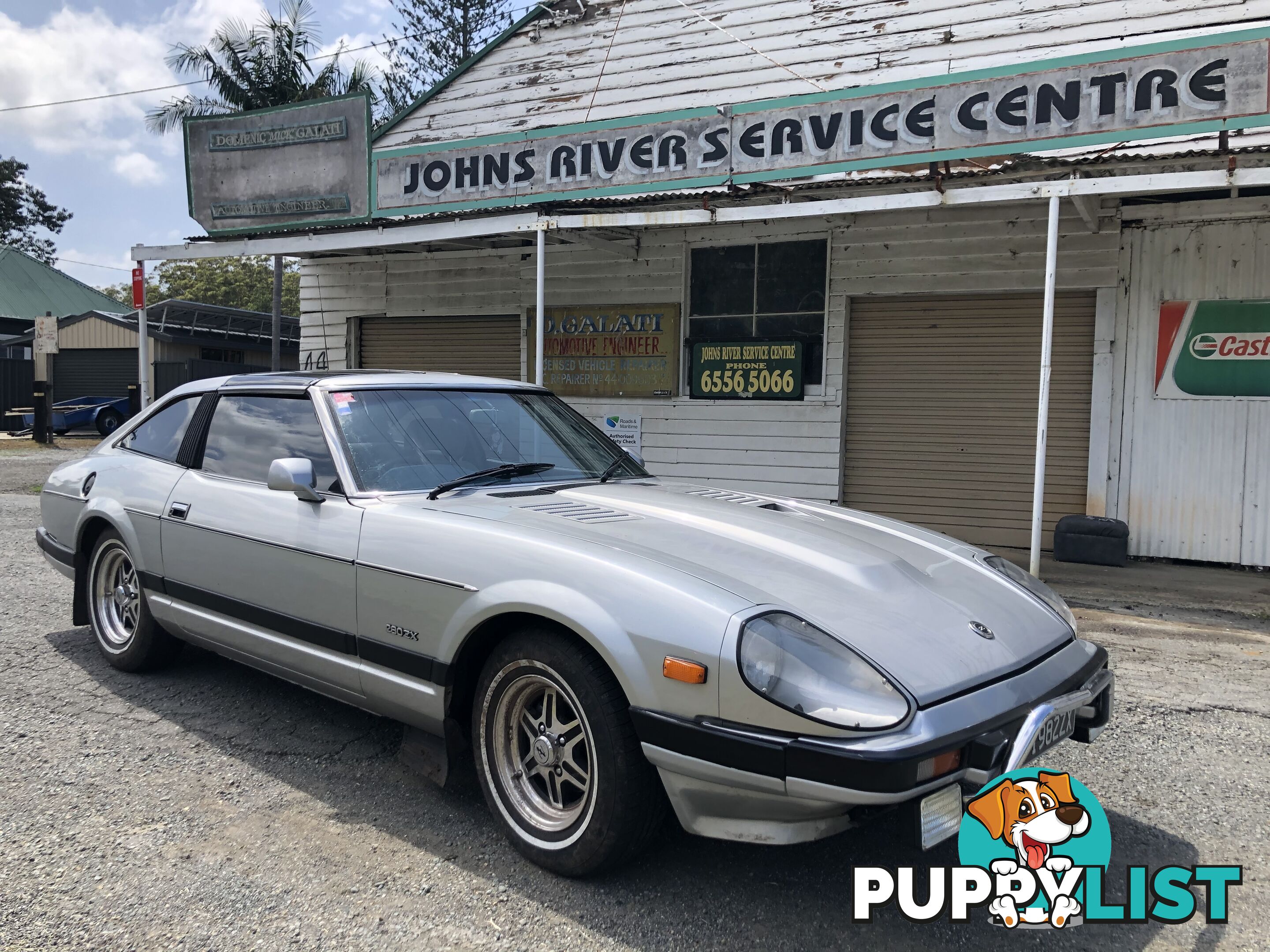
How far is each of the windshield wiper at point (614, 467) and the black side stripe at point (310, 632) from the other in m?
1.18

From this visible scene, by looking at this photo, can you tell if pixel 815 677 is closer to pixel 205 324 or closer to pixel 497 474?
pixel 497 474

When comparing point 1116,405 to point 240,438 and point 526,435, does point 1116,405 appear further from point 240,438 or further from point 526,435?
point 240,438

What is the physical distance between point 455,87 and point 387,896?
1118 cm

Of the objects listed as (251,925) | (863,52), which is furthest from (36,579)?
(863,52)

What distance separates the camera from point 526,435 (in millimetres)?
4000

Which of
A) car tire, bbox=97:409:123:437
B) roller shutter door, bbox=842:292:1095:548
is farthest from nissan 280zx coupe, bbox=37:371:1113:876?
car tire, bbox=97:409:123:437

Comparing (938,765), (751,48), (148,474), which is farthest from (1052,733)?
(751,48)

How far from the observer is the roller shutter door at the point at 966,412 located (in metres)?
8.83

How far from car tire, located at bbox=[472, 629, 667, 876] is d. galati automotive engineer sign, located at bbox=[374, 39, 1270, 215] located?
226 inches

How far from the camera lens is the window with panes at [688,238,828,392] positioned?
31.9 ft

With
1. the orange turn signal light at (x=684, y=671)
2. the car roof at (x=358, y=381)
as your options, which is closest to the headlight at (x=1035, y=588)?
the orange turn signal light at (x=684, y=671)

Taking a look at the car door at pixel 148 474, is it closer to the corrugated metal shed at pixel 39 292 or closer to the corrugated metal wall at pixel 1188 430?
the corrugated metal wall at pixel 1188 430

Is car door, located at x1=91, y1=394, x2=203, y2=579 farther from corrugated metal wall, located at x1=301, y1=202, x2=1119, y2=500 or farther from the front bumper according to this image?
corrugated metal wall, located at x1=301, y1=202, x2=1119, y2=500

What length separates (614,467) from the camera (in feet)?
13.5
